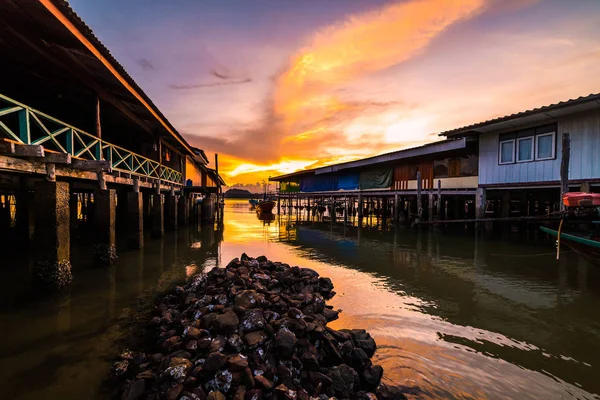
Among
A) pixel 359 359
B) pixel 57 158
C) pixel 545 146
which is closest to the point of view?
pixel 359 359

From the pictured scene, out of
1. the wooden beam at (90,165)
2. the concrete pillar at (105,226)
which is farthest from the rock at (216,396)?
the concrete pillar at (105,226)

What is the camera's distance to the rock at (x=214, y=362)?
3.55 metres

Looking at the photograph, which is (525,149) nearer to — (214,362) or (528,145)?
(528,145)

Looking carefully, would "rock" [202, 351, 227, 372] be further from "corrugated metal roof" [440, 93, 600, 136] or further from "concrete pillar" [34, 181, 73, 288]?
"corrugated metal roof" [440, 93, 600, 136]

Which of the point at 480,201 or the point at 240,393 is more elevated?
the point at 480,201

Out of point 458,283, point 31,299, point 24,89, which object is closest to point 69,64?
point 24,89

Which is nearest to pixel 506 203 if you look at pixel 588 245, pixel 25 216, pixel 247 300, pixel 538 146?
pixel 538 146

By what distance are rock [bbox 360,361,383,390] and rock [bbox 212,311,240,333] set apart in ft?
6.32

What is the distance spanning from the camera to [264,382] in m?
3.43

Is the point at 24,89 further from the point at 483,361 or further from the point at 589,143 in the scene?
the point at 589,143

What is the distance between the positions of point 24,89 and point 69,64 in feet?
11.8

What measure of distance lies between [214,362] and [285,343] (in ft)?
3.09

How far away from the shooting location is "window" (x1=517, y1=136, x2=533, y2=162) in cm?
1539

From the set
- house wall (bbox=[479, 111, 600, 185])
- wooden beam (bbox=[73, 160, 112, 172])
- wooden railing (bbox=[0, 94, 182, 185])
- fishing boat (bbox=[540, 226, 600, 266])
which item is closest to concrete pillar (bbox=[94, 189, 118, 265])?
wooden railing (bbox=[0, 94, 182, 185])
